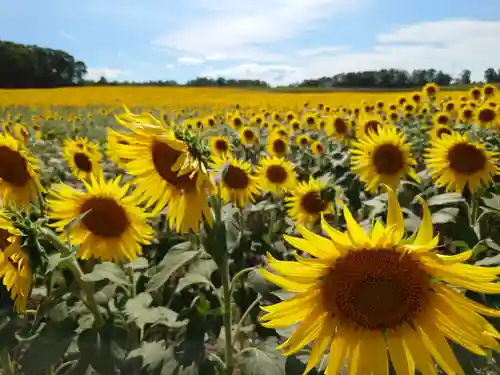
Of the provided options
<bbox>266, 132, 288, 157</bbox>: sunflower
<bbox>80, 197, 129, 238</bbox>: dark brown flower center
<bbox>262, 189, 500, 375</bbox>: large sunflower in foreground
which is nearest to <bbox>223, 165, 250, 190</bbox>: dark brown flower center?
<bbox>80, 197, 129, 238</bbox>: dark brown flower center

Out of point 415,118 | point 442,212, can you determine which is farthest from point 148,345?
point 415,118

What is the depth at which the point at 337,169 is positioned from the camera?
258 inches

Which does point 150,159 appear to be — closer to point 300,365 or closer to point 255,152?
point 300,365

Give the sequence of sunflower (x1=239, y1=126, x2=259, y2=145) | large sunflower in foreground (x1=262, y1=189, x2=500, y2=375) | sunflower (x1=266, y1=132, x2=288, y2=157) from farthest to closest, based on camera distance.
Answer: sunflower (x1=239, y1=126, x2=259, y2=145) → sunflower (x1=266, y1=132, x2=288, y2=157) → large sunflower in foreground (x1=262, y1=189, x2=500, y2=375)

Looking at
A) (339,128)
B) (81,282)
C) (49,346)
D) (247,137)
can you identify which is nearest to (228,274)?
(81,282)

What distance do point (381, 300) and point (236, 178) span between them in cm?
264

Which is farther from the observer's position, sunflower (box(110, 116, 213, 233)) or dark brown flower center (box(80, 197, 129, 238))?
dark brown flower center (box(80, 197, 129, 238))

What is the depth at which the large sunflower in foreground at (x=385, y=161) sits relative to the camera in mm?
4316

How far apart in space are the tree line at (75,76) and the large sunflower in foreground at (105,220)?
3414 cm

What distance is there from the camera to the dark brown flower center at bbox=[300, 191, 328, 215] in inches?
169

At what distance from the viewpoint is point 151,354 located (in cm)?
233

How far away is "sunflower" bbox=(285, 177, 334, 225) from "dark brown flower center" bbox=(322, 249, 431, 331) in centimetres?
266

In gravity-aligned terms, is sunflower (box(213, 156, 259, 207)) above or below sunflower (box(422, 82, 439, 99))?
above

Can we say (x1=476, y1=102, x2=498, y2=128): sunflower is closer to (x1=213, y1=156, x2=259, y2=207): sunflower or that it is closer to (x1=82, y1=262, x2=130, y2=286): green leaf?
(x1=213, y1=156, x2=259, y2=207): sunflower
